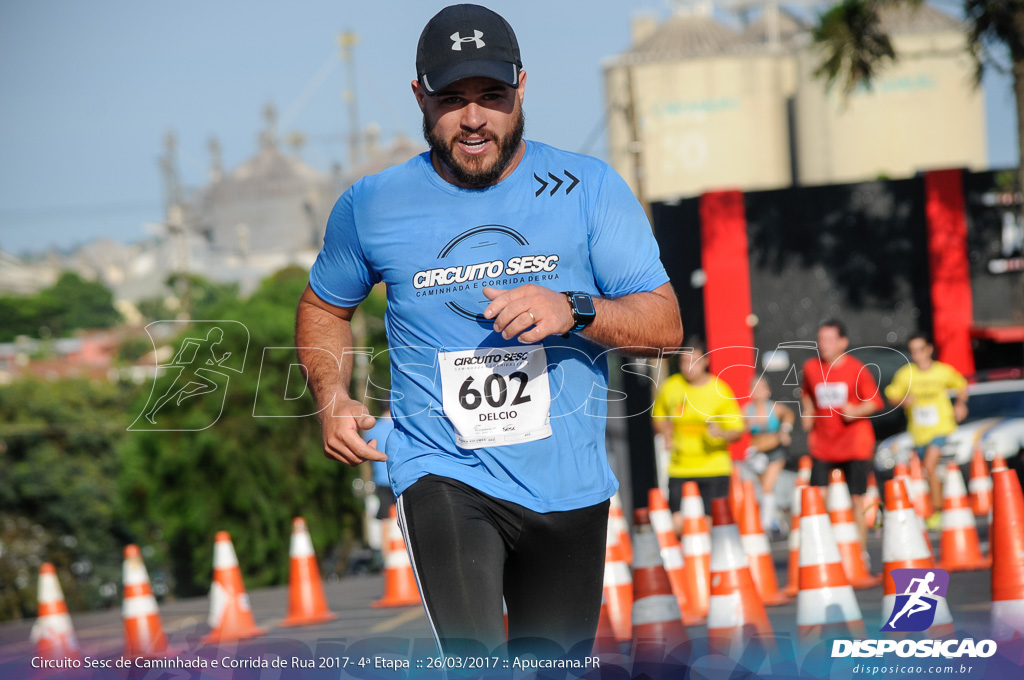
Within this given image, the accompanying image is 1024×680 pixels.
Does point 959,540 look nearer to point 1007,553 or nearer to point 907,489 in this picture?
point 907,489

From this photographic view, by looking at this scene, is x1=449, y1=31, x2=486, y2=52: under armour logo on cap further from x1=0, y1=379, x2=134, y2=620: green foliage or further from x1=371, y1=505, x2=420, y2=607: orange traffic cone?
x1=0, y1=379, x2=134, y2=620: green foliage

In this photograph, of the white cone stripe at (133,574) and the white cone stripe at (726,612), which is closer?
the white cone stripe at (726,612)

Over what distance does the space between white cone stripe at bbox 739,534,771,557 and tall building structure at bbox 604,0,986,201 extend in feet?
210

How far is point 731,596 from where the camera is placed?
6758 mm

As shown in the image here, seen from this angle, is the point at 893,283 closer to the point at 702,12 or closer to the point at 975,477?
the point at 975,477

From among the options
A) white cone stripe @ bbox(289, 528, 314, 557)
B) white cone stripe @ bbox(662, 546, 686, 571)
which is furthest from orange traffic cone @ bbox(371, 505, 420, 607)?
white cone stripe @ bbox(662, 546, 686, 571)

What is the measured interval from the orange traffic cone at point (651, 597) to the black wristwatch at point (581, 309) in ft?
9.08

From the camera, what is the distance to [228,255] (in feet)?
408

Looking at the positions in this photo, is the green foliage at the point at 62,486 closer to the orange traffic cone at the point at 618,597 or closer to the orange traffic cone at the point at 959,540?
the orange traffic cone at the point at 959,540

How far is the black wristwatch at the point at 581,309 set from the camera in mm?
3142

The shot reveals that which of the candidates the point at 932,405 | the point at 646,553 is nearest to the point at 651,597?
the point at 646,553

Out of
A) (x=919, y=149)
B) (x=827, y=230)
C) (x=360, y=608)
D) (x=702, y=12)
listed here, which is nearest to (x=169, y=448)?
(x=827, y=230)

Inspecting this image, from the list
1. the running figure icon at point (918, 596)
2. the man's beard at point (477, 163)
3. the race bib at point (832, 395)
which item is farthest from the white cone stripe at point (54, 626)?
the man's beard at point (477, 163)

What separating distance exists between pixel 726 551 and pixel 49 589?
5.26m
